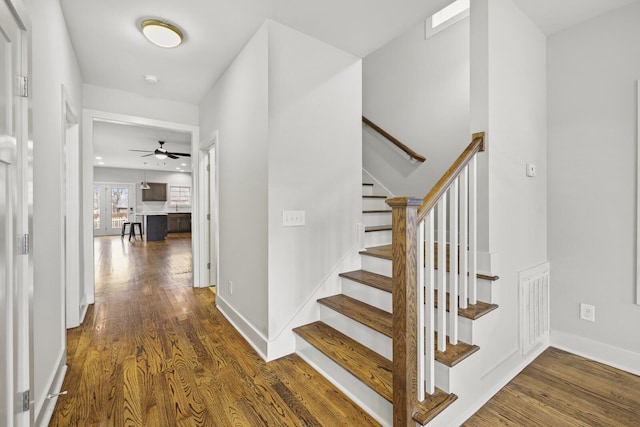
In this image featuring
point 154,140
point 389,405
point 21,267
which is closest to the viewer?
point 21,267

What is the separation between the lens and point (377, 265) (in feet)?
8.45

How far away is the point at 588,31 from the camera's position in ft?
7.37

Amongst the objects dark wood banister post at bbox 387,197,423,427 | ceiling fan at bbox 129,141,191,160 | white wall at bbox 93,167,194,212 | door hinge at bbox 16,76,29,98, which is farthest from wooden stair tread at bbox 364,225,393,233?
white wall at bbox 93,167,194,212

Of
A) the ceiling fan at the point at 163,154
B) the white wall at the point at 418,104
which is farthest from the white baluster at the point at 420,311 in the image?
the ceiling fan at the point at 163,154

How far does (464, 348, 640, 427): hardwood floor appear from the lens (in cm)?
161

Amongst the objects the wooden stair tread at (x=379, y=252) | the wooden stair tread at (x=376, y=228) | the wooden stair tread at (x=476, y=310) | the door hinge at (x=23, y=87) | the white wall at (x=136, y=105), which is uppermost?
the white wall at (x=136, y=105)

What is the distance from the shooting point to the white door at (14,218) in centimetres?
113

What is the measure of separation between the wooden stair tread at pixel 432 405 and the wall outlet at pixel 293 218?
141 centimetres

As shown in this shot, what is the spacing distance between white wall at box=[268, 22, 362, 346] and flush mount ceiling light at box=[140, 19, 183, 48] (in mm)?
810

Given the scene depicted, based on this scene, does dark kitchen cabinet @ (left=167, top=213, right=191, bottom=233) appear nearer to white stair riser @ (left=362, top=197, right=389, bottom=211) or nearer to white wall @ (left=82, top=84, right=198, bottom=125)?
white wall @ (left=82, top=84, right=198, bottom=125)

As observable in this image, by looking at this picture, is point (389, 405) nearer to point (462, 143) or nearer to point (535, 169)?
point (535, 169)

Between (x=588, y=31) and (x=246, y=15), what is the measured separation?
264 centimetres

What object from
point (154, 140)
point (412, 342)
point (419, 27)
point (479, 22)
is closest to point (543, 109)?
point (479, 22)

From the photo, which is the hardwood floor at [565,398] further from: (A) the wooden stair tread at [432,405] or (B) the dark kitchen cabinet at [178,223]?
(B) the dark kitchen cabinet at [178,223]
